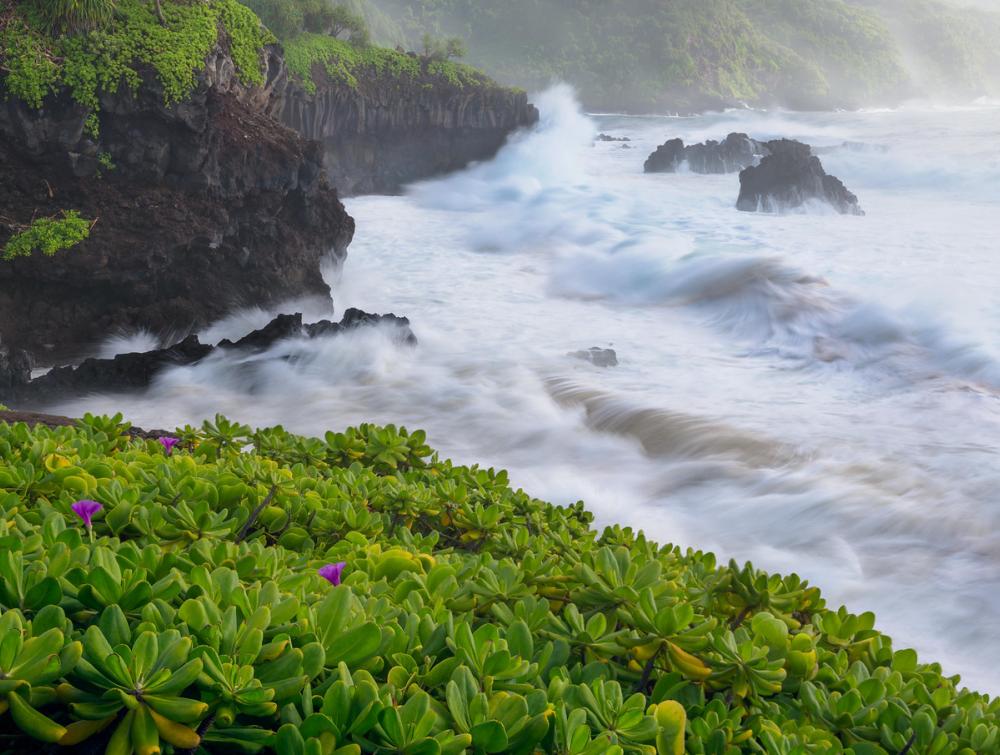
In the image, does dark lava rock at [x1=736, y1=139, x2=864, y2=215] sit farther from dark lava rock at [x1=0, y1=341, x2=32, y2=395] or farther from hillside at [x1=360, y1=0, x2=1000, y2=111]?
hillside at [x1=360, y1=0, x2=1000, y2=111]

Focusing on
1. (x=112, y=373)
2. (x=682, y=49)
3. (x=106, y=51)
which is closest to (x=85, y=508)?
(x=112, y=373)

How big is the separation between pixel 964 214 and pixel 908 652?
21781 millimetres

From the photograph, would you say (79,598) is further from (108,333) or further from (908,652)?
(108,333)

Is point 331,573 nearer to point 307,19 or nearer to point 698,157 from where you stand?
point 307,19

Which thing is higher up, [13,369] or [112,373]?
[13,369]

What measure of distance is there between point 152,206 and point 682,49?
6553 cm

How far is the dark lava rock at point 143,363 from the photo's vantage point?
732 centimetres

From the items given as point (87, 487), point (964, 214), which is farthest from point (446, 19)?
point (87, 487)

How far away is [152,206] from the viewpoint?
9.15 metres

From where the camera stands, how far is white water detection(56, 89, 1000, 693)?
5859mm

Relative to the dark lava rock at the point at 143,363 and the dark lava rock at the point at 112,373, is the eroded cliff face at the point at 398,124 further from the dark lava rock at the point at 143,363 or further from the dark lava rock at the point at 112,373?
the dark lava rock at the point at 112,373

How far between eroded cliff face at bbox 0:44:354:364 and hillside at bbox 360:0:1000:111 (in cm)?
5342

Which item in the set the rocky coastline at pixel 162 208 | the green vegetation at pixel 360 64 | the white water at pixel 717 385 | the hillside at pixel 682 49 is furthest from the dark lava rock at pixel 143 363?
the hillside at pixel 682 49

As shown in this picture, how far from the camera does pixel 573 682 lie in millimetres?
1445
